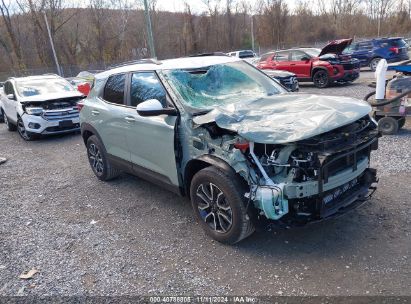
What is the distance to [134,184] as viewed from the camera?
18.1 feet

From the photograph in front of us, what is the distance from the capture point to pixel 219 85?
4195mm

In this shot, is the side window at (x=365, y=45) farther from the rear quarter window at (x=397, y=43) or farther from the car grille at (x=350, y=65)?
the car grille at (x=350, y=65)

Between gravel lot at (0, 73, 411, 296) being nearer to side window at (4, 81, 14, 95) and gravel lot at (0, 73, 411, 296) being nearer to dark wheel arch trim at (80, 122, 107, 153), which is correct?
dark wheel arch trim at (80, 122, 107, 153)

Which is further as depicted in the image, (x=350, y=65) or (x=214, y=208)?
(x=350, y=65)

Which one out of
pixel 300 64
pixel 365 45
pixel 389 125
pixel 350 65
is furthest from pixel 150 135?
pixel 365 45

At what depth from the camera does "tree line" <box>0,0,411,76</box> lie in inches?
1673

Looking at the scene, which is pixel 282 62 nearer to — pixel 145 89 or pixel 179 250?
pixel 145 89

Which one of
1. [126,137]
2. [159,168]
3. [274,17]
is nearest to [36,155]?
[126,137]

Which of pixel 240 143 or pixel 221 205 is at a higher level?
pixel 240 143

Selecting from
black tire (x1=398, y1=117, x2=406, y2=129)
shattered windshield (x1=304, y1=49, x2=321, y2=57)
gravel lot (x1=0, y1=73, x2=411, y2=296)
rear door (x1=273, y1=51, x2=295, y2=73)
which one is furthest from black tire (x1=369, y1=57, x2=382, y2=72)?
gravel lot (x1=0, y1=73, x2=411, y2=296)

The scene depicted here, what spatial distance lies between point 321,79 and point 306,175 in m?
11.7

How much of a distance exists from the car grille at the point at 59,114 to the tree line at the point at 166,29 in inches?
1200

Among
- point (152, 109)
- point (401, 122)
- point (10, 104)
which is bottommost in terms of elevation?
point (401, 122)

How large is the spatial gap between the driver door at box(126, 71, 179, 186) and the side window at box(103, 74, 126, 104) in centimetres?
23
